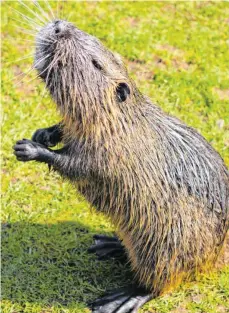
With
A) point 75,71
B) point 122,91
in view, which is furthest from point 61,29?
point 122,91

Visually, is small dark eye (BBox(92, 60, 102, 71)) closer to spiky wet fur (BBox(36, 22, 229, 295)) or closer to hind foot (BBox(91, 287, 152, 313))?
spiky wet fur (BBox(36, 22, 229, 295))

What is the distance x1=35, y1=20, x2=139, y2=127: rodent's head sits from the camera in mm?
3500

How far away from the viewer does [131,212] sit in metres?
3.88

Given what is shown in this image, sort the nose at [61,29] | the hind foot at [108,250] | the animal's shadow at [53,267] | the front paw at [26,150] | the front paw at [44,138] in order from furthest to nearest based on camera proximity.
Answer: the hind foot at [108,250] → the animal's shadow at [53,267] → the front paw at [44,138] → the front paw at [26,150] → the nose at [61,29]

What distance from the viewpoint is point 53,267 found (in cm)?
450

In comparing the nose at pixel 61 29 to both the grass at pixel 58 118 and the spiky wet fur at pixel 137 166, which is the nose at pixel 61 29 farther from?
the grass at pixel 58 118

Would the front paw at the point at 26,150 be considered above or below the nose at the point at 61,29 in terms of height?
below

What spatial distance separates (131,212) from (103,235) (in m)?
0.85

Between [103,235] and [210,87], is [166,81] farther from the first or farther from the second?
[103,235]

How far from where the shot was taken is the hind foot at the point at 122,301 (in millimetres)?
4098

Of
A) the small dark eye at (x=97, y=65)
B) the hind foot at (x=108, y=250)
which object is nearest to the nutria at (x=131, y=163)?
the small dark eye at (x=97, y=65)

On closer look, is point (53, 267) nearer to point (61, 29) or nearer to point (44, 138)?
point (44, 138)

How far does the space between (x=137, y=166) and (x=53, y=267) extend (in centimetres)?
121

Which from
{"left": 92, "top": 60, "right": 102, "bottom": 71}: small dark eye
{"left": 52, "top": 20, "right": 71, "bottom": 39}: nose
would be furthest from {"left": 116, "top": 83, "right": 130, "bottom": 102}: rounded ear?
{"left": 52, "top": 20, "right": 71, "bottom": 39}: nose
